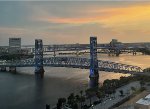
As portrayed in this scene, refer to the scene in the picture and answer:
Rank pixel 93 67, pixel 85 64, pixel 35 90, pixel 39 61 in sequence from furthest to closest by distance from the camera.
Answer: pixel 39 61, pixel 85 64, pixel 93 67, pixel 35 90

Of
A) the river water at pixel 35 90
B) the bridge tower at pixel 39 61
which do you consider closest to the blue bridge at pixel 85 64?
the bridge tower at pixel 39 61

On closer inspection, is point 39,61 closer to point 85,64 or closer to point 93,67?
point 85,64

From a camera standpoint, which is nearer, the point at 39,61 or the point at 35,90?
the point at 35,90

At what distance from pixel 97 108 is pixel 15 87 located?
4.88 metres

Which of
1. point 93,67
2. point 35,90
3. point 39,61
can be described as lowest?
point 35,90

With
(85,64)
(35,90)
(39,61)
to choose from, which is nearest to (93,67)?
(85,64)

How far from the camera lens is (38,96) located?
33.5 ft

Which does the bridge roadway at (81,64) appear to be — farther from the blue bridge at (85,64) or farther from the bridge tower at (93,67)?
the bridge tower at (93,67)

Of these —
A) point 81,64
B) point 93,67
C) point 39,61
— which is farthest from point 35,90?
point 39,61

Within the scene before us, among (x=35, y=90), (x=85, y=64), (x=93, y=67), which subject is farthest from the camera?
(x=85, y=64)

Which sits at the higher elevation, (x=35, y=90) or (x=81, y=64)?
(x=81, y=64)

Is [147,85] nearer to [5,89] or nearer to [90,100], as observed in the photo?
[90,100]

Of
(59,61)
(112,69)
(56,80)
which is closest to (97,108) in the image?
(56,80)

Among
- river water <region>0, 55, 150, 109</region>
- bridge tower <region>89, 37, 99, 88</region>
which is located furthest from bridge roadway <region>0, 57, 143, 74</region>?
river water <region>0, 55, 150, 109</region>
